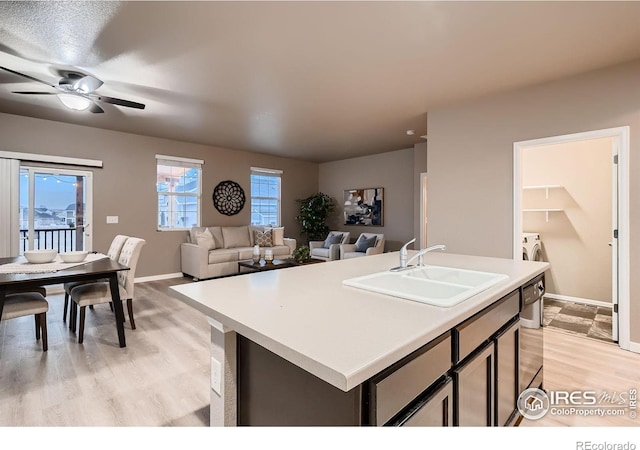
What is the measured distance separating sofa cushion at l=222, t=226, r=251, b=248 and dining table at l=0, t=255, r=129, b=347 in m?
3.01

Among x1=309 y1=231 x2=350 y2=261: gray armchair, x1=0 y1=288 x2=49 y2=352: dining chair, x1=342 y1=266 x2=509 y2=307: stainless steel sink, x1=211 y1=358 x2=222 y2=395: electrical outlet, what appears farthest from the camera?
x1=309 y1=231 x2=350 y2=261: gray armchair

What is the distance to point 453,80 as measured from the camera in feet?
10.3

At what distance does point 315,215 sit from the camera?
7562 millimetres

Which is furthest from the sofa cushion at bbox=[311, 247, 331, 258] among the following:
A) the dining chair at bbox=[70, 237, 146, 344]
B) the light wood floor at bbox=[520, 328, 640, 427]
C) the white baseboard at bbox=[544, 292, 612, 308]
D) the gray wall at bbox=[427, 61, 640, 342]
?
the light wood floor at bbox=[520, 328, 640, 427]

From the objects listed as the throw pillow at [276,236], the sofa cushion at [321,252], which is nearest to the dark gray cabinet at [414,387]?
the sofa cushion at [321,252]

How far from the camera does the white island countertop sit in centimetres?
75

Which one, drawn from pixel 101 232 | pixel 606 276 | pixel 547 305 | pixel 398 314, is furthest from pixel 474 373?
pixel 101 232

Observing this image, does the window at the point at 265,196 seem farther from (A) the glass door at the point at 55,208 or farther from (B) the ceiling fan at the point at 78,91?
(B) the ceiling fan at the point at 78,91

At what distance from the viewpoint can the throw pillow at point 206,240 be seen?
546cm

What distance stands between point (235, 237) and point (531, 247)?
15.8 ft

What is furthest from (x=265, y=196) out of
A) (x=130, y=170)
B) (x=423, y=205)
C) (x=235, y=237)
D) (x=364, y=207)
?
(x=423, y=205)

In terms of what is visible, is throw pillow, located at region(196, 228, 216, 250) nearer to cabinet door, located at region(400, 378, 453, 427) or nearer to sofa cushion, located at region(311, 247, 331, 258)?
sofa cushion, located at region(311, 247, 331, 258)

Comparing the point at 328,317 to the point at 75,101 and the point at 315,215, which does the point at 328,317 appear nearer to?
the point at 75,101

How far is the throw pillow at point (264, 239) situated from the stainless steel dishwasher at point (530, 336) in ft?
16.5
